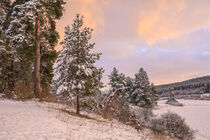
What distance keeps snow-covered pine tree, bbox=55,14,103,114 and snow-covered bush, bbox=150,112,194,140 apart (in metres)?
11.3

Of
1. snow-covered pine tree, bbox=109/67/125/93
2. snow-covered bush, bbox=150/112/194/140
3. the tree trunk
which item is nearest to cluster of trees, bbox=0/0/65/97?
the tree trunk

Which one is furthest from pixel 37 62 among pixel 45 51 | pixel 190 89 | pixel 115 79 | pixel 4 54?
pixel 190 89

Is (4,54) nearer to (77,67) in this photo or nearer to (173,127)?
(77,67)

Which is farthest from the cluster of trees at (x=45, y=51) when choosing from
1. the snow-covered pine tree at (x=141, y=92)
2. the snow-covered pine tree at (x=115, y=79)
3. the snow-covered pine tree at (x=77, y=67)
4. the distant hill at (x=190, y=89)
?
the distant hill at (x=190, y=89)

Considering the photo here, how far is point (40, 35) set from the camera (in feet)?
53.6

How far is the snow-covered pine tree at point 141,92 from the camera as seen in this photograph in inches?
1620

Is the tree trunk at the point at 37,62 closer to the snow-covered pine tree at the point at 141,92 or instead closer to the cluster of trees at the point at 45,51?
the cluster of trees at the point at 45,51

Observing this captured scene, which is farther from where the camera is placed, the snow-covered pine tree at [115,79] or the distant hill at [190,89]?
the distant hill at [190,89]

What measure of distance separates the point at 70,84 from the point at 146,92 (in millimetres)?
33798

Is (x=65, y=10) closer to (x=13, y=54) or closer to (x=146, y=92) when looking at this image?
(x=13, y=54)

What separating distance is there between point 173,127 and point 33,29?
60.6 feet

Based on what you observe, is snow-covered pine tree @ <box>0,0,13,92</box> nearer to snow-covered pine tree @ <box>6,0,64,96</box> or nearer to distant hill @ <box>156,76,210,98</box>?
snow-covered pine tree @ <box>6,0,64,96</box>

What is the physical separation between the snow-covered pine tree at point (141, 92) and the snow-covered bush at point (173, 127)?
20.7 metres

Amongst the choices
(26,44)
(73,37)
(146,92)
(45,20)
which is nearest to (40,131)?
(73,37)
